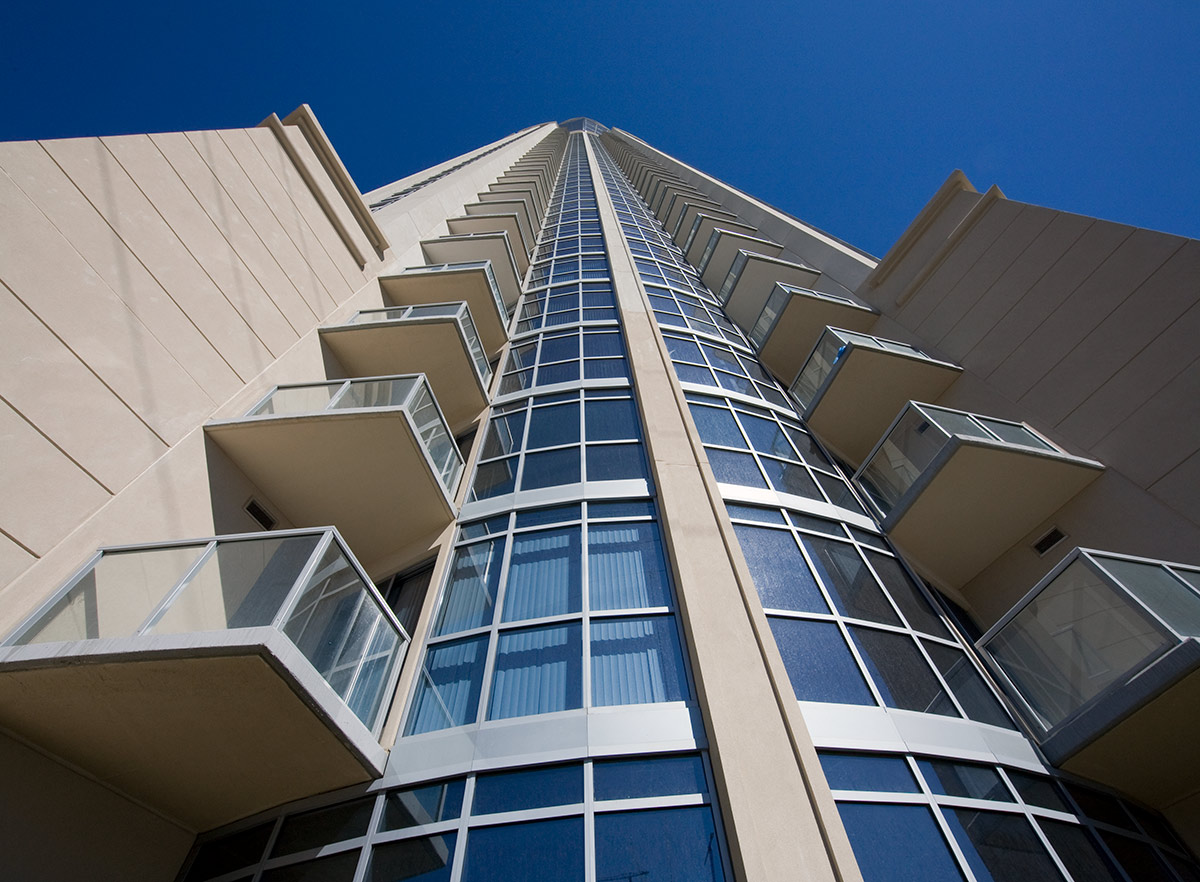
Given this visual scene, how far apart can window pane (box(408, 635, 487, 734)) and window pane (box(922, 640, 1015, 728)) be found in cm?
568

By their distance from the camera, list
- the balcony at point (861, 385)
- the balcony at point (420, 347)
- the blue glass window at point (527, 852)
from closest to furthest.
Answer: the blue glass window at point (527, 852) < the balcony at point (420, 347) < the balcony at point (861, 385)

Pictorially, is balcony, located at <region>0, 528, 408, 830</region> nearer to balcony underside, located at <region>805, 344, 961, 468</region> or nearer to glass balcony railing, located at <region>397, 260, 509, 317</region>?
glass balcony railing, located at <region>397, 260, 509, 317</region>

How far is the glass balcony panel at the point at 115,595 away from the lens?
4879mm

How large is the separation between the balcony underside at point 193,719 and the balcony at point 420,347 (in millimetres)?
7605

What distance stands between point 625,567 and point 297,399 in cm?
541

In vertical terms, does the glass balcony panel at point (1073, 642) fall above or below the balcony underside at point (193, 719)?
above

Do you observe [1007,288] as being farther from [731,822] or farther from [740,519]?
[731,822]

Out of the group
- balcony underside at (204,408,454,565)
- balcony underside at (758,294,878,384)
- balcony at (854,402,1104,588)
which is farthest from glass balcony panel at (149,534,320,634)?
balcony underside at (758,294,878,384)

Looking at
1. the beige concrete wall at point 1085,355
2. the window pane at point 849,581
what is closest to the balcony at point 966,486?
the beige concrete wall at point 1085,355

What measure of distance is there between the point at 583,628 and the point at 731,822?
8.47 ft

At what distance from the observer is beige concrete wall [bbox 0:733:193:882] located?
15.1 feet

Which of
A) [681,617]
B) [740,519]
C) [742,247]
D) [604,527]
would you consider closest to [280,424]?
[604,527]

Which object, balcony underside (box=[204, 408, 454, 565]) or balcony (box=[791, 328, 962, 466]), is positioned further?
balcony (box=[791, 328, 962, 466])

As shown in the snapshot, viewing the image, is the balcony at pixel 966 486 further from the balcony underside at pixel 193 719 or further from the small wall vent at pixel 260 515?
the small wall vent at pixel 260 515
